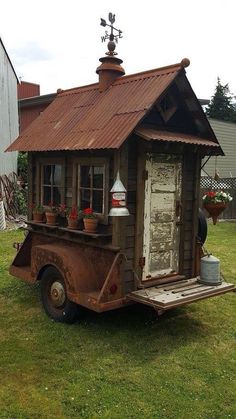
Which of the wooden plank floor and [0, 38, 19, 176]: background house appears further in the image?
[0, 38, 19, 176]: background house

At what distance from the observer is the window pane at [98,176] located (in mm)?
5594

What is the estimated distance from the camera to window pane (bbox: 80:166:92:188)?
19.0 feet

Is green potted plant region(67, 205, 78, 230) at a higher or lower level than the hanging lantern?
lower

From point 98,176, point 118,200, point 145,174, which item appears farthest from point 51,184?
point 118,200

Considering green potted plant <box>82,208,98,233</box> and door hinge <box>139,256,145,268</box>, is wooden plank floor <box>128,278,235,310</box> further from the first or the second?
green potted plant <box>82,208,98,233</box>

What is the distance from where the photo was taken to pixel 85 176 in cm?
587

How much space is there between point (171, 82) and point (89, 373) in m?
3.55

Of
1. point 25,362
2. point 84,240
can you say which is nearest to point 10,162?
point 84,240

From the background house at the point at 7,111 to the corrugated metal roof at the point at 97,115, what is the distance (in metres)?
9.11

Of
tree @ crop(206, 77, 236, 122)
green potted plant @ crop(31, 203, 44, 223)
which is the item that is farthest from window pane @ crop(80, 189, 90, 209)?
tree @ crop(206, 77, 236, 122)

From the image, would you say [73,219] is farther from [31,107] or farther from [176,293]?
[31,107]

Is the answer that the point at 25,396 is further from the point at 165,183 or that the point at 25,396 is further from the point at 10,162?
the point at 10,162

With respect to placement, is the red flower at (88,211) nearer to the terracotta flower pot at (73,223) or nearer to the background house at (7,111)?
the terracotta flower pot at (73,223)

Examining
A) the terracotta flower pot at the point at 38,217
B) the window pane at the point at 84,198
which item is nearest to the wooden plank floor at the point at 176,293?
the window pane at the point at 84,198
